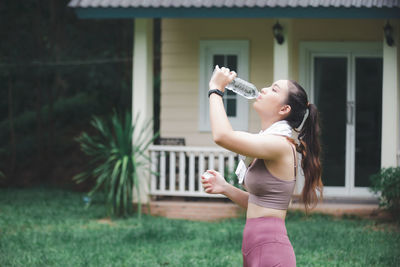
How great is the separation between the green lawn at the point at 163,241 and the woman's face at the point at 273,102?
138 inches

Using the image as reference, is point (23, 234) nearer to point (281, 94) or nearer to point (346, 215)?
point (346, 215)

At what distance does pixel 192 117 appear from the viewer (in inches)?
448

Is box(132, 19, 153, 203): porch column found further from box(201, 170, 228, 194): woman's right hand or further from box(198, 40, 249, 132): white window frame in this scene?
box(201, 170, 228, 194): woman's right hand

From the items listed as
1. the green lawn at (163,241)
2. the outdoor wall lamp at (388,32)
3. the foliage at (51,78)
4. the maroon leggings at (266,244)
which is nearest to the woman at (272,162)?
the maroon leggings at (266,244)

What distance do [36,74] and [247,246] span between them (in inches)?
594

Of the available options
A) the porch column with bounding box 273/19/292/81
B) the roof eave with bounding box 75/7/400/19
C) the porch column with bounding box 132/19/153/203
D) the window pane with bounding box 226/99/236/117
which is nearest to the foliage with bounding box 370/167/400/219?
the porch column with bounding box 273/19/292/81

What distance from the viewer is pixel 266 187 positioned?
3100mm

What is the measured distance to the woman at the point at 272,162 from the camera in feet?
9.77

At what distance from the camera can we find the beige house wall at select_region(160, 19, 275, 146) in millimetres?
11156

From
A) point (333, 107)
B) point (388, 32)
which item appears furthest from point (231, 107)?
point (388, 32)

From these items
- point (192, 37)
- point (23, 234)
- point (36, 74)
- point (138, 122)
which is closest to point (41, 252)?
point (23, 234)

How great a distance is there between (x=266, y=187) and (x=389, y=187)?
604 cm

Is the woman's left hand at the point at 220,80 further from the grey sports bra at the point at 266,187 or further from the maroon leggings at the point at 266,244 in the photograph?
the maroon leggings at the point at 266,244

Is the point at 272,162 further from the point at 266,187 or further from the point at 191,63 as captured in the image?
the point at 191,63
